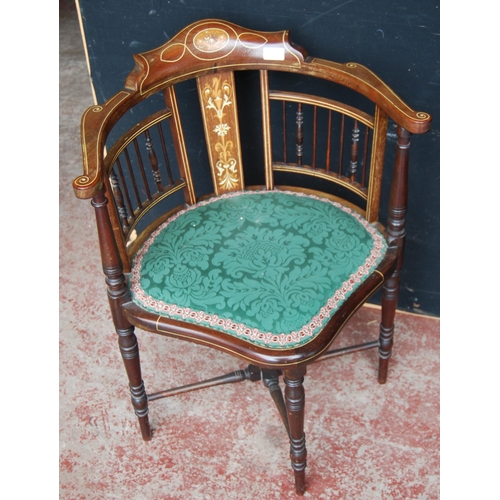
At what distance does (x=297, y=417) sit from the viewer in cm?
172

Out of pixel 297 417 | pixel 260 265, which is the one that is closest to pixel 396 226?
pixel 260 265

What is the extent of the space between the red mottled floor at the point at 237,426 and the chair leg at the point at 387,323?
83 mm

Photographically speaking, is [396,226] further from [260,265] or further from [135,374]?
[135,374]

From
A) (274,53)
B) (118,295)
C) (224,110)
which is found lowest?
(118,295)

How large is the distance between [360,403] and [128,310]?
912 millimetres

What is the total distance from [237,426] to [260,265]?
693mm

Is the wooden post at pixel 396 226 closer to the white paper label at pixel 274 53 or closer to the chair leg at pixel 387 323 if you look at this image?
the chair leg at pixel 387 323

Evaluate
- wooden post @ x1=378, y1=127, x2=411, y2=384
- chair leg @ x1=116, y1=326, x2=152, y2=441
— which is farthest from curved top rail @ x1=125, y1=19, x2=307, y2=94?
chair leg @ x1=116, y1=326, x2=152, y2=441

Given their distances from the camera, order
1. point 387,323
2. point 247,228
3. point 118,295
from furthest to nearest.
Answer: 1. point 387,323
2. point 247,228
3. point 118,295

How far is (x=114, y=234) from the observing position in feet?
5.47

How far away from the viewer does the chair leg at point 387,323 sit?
1.96 metres

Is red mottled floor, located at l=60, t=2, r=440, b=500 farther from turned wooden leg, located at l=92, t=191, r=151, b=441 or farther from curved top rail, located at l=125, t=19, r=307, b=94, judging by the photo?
curved top rail, located at l=125, t=19, r=307, b=94

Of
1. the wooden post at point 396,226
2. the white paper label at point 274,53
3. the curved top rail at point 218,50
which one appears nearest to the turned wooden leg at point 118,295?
the curved top rail at point 218,50

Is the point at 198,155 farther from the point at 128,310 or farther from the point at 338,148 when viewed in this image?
the point at 128,310
